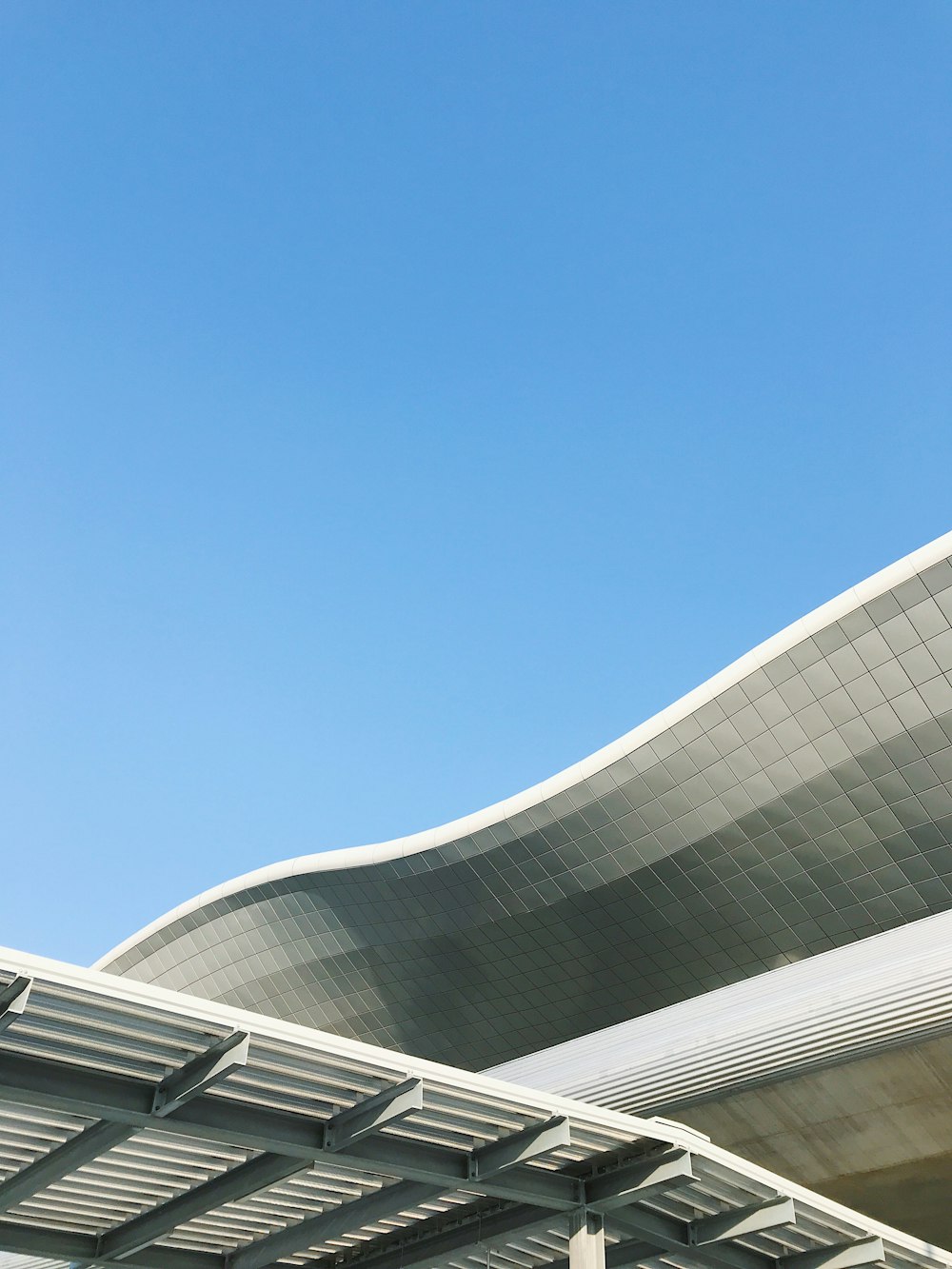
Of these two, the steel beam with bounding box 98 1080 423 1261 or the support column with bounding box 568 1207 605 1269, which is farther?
the support column with bounding box 568 1207 605 1269

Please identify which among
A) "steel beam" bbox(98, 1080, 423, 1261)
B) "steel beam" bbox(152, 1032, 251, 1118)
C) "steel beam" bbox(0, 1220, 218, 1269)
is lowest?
"steel beam" bbox(0, 1220, 218, 1269)

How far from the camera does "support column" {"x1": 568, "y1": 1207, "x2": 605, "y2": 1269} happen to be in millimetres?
9992

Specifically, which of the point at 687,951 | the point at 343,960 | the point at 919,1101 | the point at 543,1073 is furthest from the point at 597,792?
the point at 919,1101

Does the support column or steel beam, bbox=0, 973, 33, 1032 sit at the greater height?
steel beam, bbox=0, 973, 33, 1032

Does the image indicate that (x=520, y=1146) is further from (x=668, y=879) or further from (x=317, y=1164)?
(x=668, y=879)

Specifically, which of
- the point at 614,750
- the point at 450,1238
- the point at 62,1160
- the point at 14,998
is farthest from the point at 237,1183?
the point at 614,750

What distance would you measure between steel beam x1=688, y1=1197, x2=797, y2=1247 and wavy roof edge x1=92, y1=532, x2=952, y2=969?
17548 millimetres

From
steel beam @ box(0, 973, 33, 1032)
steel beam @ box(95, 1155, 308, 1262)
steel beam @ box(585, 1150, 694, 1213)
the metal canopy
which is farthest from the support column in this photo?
steel beam @ box(0, 973, 33, 1032)

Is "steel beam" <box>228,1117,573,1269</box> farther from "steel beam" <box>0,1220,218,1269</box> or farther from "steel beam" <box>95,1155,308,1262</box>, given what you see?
"steel beam" <box>95,1155,308,1262</box>

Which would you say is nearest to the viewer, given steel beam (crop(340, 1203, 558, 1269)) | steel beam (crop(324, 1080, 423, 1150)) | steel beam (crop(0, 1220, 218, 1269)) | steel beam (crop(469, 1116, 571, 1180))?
steel beam (crop(324, 1080, 423, 1150))

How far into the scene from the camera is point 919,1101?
45.8 ft

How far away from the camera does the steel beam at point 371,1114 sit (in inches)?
328

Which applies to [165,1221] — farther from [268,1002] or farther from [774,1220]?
[268,1002]

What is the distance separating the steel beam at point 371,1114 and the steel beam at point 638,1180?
225 centimetres
